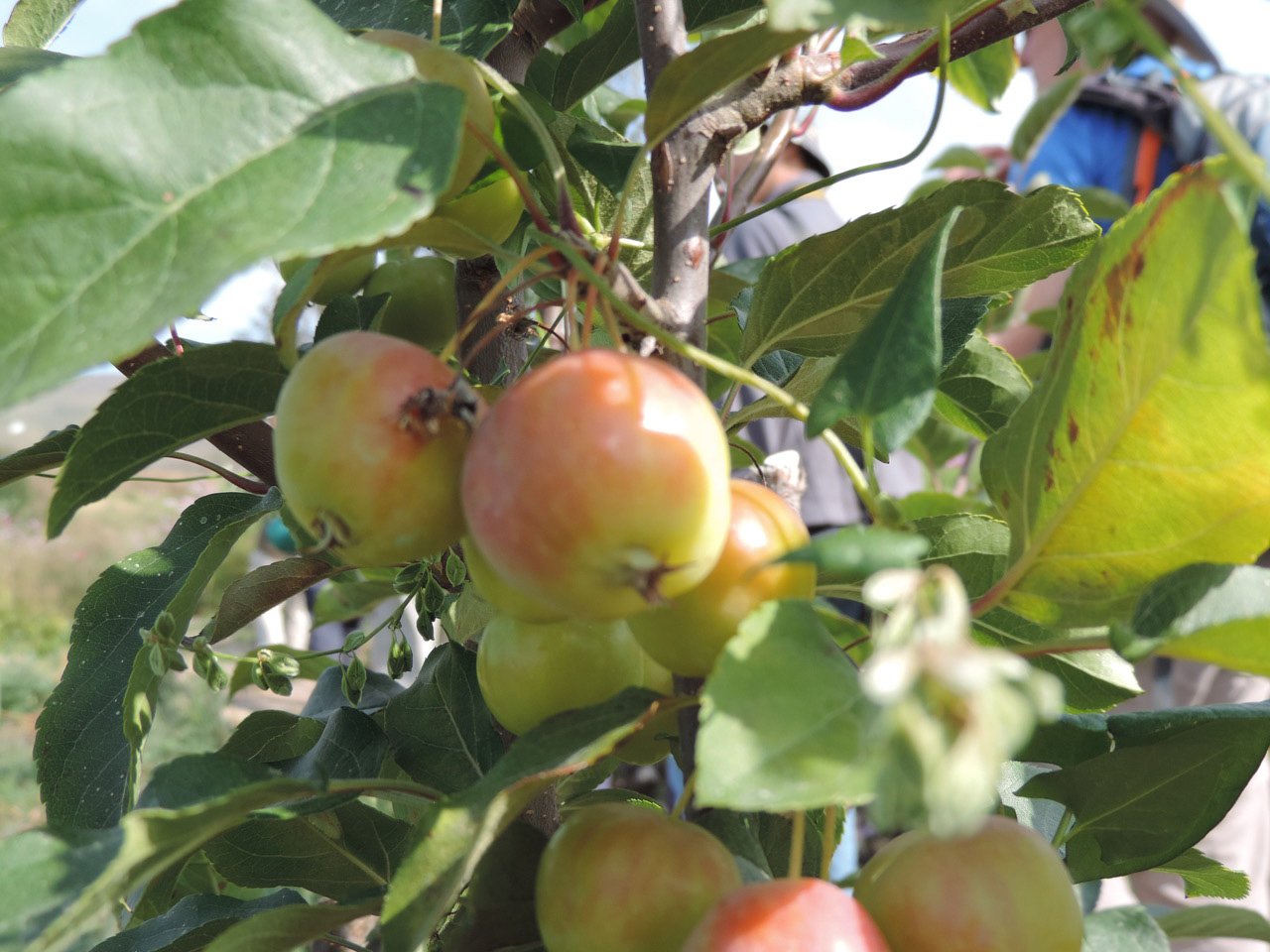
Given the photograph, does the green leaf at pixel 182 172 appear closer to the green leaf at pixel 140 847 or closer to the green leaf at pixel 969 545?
the green leaf at pixel 140 847

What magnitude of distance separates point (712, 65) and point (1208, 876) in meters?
0.53

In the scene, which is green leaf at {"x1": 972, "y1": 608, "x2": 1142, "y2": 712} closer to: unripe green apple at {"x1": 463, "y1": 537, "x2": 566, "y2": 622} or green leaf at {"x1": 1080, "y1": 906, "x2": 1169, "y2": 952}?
green leaf at {"x1": 1080, "y1": 906, "x2": 1169, "y2": 952}

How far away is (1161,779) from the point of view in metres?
0.54

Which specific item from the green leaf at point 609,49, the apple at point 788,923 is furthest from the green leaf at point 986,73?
the apple at point 788,923

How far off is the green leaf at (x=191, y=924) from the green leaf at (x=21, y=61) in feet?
1.43

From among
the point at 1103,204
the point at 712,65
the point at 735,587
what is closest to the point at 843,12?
the point at 712,65

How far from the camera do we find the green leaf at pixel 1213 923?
46cm

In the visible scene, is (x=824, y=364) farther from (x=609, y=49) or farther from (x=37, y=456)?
(x=37, y=456)

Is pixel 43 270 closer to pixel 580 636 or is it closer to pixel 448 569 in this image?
pixel 580 636

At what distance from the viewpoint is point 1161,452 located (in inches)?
17.1

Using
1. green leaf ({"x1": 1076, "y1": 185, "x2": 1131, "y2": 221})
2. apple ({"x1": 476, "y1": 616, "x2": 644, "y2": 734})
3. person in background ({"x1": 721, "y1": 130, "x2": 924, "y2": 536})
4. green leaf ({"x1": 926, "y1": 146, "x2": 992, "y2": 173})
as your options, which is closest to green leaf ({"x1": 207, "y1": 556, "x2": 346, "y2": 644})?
apple ({"x1": 476, "y1": 616, "x2": 644, "y2": 734})

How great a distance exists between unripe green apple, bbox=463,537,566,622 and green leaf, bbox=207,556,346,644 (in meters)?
0.30

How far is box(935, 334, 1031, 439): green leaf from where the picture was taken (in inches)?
29.1

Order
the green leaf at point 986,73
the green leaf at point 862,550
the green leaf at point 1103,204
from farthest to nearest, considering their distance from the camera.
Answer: the green leaf at point 1103,204 → the green leaf at point 986,73 → the green leaf at point 862,550
